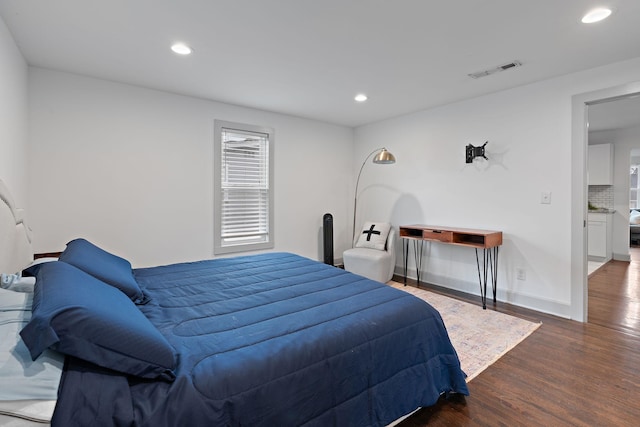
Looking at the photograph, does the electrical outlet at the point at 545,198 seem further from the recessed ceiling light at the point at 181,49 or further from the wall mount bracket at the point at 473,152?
the recessed ceiling light at the point at 181,49

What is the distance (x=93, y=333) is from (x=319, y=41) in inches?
93.4

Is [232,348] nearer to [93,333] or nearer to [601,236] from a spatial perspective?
[93,333]

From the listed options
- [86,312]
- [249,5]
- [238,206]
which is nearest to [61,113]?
[238,206]

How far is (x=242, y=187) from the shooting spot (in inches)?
167

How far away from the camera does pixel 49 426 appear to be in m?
0.85

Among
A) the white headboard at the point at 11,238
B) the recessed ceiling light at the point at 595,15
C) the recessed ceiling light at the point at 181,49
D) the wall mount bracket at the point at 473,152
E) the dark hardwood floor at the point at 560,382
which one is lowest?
the dark hardwood floor at the point at 560,382

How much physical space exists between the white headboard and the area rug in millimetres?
2965

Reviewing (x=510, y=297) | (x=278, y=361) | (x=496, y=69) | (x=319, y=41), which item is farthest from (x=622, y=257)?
(x=278, y=361)

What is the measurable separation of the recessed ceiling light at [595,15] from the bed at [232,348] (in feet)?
7.34

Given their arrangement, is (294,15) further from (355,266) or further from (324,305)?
(355,266)

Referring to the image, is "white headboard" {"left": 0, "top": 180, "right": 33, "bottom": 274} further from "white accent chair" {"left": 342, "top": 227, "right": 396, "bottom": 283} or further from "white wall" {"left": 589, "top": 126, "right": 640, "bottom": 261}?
"white wall" {"left": 589, "top": 126, "right": 640, "bottom": 261}

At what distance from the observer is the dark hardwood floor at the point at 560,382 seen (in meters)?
1.79

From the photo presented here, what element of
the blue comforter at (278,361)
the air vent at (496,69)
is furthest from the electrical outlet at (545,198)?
the blue comforter at (278,361)

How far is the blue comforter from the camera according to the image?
1.02 metres
